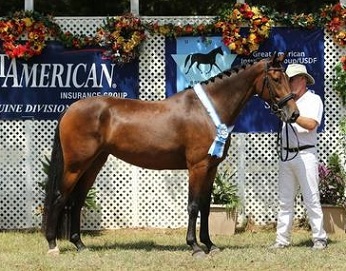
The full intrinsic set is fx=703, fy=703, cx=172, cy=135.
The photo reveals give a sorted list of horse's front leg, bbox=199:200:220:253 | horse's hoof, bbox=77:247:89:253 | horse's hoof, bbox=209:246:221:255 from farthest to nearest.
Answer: horse's hoof, bbox=77:247:89:253 → horse's front leg, bbox=199:200:220:253 → horse's hoof, bbox=209:246:221:255

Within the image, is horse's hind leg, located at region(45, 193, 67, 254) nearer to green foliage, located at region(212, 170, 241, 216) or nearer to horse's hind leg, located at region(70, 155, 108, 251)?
horse's hind leg, located at region(70, 155, 108, 251)

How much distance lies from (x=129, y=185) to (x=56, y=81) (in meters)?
1.72

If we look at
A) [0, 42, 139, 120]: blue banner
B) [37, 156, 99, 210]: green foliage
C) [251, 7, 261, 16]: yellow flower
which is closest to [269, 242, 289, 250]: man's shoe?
[37, 156, 99, 210]: green foliage

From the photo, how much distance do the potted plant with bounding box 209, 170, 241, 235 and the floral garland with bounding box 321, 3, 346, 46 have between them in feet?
8.02

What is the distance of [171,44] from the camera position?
9.48m

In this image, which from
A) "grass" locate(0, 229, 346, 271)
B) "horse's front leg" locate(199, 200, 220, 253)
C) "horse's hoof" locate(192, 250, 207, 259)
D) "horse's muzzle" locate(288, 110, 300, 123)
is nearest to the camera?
"grass" locate(0, 229, 346, 271)

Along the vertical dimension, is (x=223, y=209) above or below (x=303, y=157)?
below

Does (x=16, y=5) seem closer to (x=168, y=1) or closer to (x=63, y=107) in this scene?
(x=168, y=1)

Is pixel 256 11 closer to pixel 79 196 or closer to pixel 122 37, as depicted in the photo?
pixel 122 37

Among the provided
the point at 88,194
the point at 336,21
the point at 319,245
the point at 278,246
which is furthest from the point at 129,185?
the point at 336,21

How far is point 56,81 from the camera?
949 centimetres

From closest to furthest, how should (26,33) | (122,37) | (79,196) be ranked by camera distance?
(79,196), (122,37), (26,33)

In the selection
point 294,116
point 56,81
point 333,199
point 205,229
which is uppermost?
point 56,81

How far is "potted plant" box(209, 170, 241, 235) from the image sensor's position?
918 centimetres
